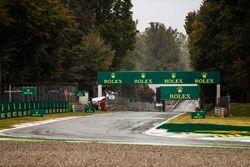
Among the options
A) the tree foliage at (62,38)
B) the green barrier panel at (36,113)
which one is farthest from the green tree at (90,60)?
the green barrier panel at (36,113)

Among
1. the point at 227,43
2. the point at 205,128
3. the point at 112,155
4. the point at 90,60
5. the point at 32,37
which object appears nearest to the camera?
the point at 112,155

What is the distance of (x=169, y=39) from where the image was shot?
189000 mm

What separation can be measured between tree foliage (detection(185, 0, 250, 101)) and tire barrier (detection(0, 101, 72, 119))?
52.2 ft

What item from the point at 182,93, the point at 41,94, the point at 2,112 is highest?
the point at 41,94

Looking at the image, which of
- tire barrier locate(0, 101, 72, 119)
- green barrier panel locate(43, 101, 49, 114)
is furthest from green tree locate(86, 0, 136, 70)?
green barrier panel locate(43, 101, 49, 114)

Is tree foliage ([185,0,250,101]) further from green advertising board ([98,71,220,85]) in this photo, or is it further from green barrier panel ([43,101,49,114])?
green barrier panel ([43,101,49,114])

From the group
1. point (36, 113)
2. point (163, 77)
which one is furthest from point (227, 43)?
point (36, 113)

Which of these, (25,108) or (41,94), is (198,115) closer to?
(25,108)

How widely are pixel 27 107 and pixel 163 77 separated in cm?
2698

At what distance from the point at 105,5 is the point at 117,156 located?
2821 inches

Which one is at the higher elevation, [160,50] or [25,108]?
[160,50]

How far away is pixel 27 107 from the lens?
4050 cm

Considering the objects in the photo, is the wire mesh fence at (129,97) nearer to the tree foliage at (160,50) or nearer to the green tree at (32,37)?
the green tree at (32,37)

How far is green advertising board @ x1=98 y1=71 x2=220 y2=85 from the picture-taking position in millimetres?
62031
